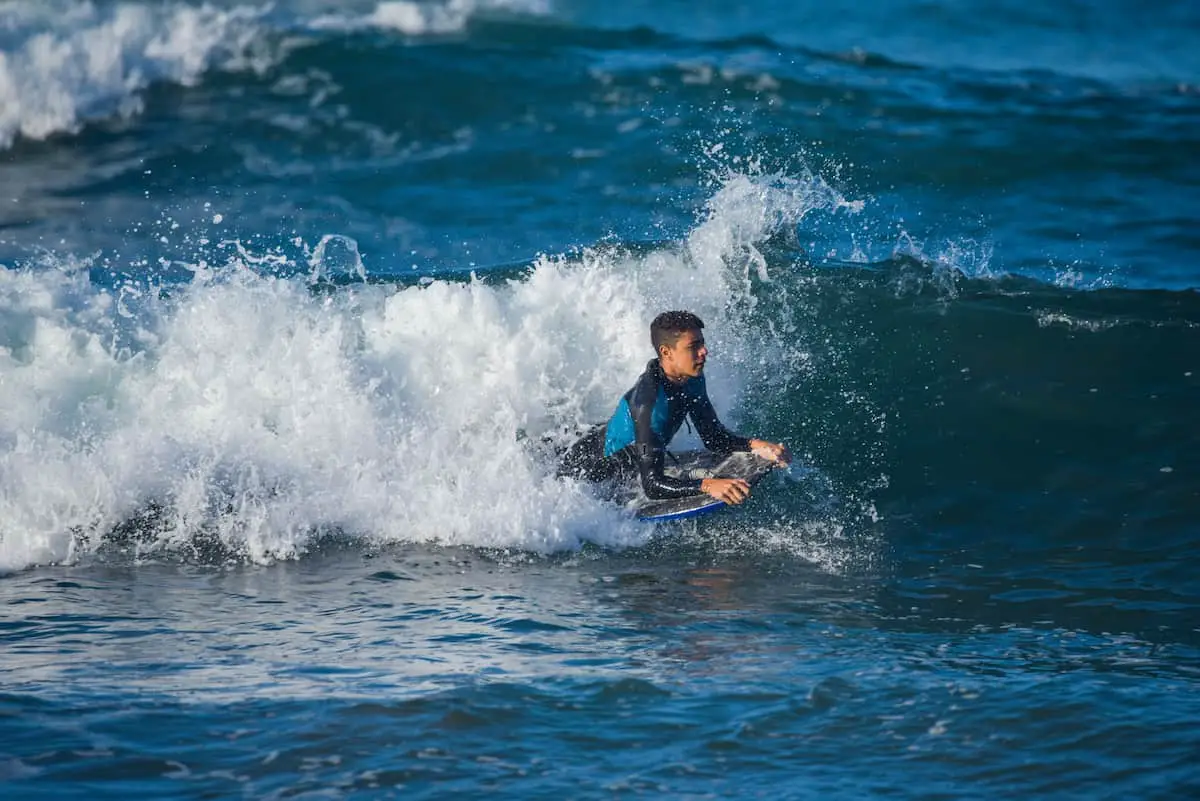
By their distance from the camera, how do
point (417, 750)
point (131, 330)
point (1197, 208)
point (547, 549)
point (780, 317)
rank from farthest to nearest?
1. point (1197, 208)
2. point (780, 317)
3. point (131, 330)
4. point (547, 549)
5. point (417, 750)

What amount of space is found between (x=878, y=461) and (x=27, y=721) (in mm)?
5397

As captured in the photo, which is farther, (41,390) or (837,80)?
(837,80)

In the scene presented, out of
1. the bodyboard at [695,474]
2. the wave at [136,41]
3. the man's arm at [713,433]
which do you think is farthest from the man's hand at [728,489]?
the wave at [136,41]

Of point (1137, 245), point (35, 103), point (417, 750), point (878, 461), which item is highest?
point (35, 103)

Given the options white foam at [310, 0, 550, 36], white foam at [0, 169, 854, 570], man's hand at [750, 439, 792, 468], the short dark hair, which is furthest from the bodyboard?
white foam at [310, 0, 550, 36]

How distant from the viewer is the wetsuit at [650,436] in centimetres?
683

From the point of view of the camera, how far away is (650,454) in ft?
22.5

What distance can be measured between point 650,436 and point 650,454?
0.11 metres

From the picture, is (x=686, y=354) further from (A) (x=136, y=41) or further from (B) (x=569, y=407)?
(A) (x=136, y=41)

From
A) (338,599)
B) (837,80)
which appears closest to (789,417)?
(338,599)

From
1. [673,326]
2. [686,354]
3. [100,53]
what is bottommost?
[686,354]

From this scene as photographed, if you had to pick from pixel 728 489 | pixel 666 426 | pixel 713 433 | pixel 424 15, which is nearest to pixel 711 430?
pixel 713 433

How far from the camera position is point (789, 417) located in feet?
28.6

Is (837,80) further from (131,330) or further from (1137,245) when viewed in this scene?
(131,330)
